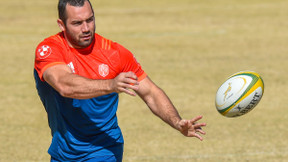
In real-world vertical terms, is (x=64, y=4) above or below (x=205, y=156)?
above

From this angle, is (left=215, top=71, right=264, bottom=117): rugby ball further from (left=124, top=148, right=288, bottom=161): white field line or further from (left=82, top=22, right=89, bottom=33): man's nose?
(left=82, top=22, right=89, bottom=33): man's nose

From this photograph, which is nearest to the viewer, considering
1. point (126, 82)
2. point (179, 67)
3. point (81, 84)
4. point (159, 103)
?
point (126, 82)

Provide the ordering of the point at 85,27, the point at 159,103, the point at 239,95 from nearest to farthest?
the point at 85,27, the point at 159,103, the point at 239,95

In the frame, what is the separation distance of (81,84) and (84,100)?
83cm

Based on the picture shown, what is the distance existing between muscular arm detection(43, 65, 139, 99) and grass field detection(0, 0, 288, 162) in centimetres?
485

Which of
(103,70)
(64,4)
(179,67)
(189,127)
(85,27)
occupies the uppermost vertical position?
(64,4)

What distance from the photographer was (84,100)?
778 cm

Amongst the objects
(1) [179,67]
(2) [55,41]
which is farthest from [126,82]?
(1) [179,67]

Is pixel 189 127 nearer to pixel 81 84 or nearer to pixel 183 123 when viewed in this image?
pixel 183 123

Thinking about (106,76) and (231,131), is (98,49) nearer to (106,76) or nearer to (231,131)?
(106,76)

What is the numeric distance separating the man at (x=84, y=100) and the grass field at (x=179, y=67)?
3.86m

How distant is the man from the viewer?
25.1 ft

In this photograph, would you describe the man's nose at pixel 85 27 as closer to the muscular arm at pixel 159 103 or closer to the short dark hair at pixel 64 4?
the short dark hair at pixel 64 4

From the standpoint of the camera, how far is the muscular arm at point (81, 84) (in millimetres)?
6590
